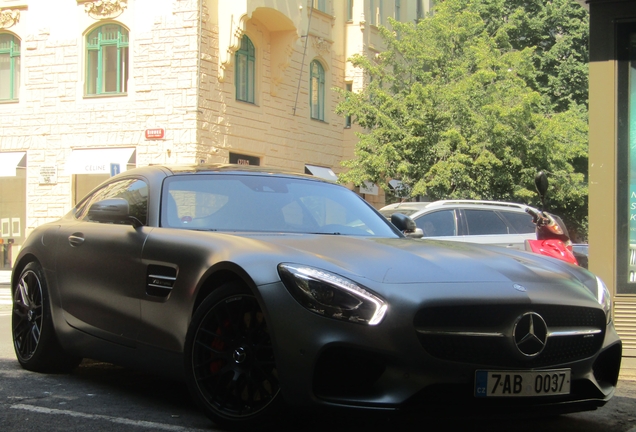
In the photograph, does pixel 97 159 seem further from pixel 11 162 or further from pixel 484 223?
pixel 484 223

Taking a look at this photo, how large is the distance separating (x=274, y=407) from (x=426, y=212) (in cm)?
998

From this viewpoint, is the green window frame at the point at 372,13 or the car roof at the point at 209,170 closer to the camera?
the car roof at the point at 209,170

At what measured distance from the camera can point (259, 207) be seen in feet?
18.2

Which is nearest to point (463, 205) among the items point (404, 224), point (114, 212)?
point (404, 224)

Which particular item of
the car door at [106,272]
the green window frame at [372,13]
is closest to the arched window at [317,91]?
the green window frame at [372,13]

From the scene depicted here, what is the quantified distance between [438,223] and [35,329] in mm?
8572

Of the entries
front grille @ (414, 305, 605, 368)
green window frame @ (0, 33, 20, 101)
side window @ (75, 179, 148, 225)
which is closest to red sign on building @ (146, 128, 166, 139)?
green window frame @ (0, 33, 20, 101)

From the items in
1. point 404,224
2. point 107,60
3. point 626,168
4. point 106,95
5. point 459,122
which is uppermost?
point 107,60

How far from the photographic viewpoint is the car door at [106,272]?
535 cm

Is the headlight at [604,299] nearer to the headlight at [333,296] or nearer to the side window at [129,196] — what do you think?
the headlight at [333,296]

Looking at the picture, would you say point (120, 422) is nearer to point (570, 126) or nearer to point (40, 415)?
point (40, 415)

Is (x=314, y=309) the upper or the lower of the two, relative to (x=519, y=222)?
lower

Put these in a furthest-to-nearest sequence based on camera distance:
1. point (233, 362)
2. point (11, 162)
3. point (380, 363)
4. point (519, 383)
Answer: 1. point (11, 162)
2. point (233, 362)
3. point (519, 383)
4. point (380, 363)

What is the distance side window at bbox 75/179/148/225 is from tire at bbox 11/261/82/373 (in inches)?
21.0
